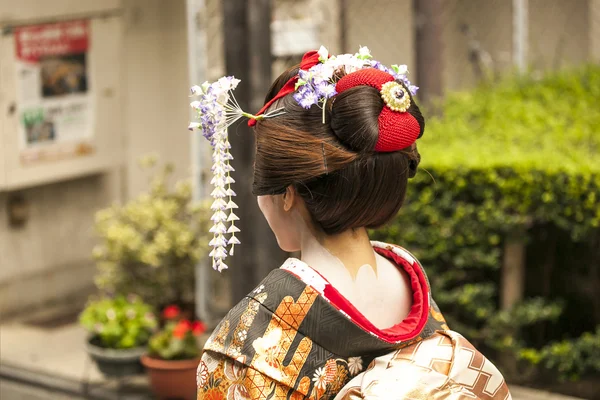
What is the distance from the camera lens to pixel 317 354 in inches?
80.0

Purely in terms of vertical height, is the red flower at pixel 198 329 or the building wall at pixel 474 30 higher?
the building wall at pixel 474 30

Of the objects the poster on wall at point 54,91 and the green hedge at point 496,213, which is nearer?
the green hedge at point 496,213

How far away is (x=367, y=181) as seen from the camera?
2.01 meters

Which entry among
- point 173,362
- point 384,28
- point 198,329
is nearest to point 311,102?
Result: point 173,362

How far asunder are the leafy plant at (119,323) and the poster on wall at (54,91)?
Answer: 1604 mm

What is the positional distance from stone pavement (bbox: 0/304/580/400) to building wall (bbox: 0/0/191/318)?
1.72ft

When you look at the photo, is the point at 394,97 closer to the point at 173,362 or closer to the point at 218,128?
the point at 218,128

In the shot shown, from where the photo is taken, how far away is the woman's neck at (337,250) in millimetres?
2119

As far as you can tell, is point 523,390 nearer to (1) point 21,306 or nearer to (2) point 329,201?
(2) point 329,201

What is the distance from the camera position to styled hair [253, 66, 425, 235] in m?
1.99

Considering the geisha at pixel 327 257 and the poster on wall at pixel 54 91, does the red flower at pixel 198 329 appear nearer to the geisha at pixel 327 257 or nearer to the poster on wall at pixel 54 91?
the poster on wall at pixel 54 91

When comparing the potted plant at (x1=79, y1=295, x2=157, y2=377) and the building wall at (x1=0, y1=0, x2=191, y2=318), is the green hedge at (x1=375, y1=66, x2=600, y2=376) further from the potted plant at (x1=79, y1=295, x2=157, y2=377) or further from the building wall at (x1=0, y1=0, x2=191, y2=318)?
the building wall at (x1=0, y1=0, x2=191, y2=318)

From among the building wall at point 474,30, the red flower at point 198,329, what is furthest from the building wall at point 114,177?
the building wall at point 474,30

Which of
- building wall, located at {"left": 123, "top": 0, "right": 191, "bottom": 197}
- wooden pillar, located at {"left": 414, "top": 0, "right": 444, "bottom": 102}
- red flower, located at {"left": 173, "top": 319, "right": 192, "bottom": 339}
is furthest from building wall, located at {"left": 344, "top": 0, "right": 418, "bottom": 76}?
red flower, located at {"left": 173, "top": 319, "right": 192, "bottom": 339}
